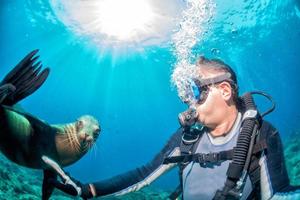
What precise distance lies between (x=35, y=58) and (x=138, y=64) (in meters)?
39.6

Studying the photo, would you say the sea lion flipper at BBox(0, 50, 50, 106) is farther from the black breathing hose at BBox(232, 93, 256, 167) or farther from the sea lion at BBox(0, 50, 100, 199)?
the black breathing hose at BBox(232, 93, 256, 167)

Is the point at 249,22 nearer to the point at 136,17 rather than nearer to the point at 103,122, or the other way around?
the point at 136,17

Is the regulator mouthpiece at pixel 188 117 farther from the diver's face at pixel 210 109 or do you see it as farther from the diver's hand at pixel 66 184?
the diver's hand at pixel 66 184

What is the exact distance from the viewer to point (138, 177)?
326 cm

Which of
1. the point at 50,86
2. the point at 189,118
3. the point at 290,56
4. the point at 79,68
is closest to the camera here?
the point at 189,118

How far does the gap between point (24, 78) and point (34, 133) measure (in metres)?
0.45

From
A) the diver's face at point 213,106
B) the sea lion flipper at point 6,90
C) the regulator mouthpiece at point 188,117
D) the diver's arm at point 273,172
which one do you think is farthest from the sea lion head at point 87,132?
the diver's arm at point 273,172

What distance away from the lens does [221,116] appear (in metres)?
3.27

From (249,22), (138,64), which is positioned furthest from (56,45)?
(249,22)

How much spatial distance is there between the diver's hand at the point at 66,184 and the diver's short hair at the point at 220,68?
1.75 m

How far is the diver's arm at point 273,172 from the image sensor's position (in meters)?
2.51

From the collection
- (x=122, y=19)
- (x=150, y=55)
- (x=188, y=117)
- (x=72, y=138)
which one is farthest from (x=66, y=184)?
(x=150, y=55)

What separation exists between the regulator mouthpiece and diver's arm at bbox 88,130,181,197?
0.32m

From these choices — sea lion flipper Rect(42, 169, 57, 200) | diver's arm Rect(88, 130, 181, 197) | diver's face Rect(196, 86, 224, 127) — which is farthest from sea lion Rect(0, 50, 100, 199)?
diver's face Rect(196, 86, 224, 127)
